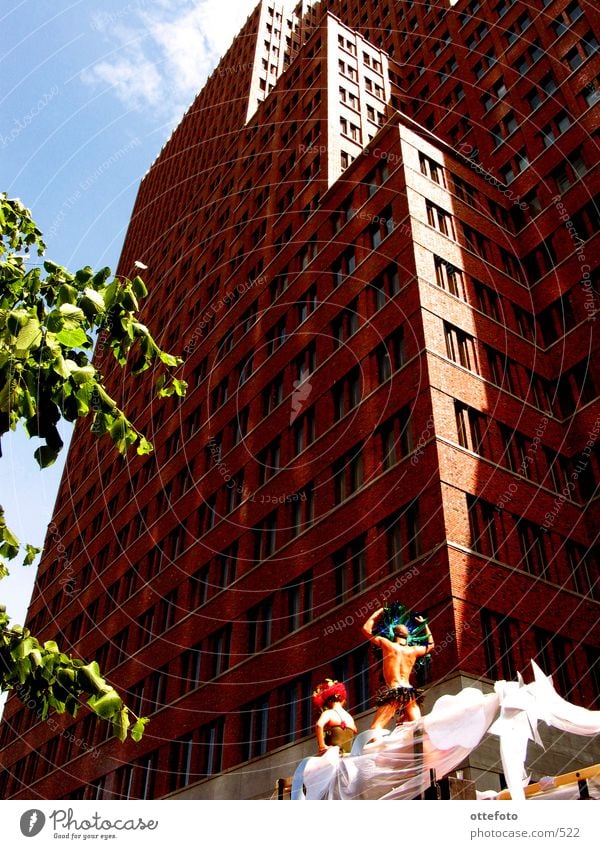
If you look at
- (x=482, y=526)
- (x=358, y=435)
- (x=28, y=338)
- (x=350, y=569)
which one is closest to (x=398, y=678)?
(x=482, y=526)

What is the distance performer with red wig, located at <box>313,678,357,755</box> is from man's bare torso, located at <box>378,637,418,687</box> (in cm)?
133

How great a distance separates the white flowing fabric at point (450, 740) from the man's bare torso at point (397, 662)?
2.93 m

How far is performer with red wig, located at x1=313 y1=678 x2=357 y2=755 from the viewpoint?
58.1ft

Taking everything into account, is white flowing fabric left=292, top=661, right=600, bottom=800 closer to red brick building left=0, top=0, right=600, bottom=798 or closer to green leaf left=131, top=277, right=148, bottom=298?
red brick building left=0, top=0, right=600, bottom=798

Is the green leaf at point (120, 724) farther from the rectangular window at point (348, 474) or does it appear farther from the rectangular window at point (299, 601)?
the rectangular window at point (348, 474)

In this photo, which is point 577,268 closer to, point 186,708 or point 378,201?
point 378,201

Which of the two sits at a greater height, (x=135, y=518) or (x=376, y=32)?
(x=376, y=32)

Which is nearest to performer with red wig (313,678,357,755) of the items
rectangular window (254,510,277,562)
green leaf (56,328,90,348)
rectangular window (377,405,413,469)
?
rectangular window (377,405,413,469)

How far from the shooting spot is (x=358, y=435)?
31344 millimetres

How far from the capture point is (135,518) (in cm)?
5284

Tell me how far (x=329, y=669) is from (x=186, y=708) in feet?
37.5

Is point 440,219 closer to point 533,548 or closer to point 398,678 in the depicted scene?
point 533,548
